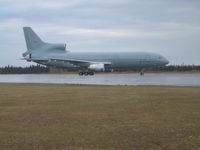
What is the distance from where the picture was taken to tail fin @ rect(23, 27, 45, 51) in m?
70.2

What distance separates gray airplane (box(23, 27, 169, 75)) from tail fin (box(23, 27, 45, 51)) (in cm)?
210

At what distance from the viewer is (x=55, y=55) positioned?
65.9 meters

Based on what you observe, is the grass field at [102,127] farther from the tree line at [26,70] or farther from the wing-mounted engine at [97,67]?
the tree line at [26,70]

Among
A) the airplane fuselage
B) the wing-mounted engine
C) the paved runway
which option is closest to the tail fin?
the airplane fuselage

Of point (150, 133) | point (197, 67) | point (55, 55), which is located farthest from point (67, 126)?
point (197, 67)

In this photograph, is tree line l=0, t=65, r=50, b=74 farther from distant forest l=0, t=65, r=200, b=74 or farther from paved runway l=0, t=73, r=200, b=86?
paved runway l=0, t=73, r=200, b=86

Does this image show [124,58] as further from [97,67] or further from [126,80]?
[126,80]

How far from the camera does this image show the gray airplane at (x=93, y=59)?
58812 millimetres

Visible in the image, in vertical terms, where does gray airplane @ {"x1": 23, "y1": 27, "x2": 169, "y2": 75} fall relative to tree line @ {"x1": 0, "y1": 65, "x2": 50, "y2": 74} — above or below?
above

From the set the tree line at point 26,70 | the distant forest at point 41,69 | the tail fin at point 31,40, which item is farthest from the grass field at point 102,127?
the tree line at point 26,70


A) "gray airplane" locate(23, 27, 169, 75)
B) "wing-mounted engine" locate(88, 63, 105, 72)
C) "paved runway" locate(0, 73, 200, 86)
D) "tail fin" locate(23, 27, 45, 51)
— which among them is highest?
"tail fin" locate(23, 27, 45, 51)

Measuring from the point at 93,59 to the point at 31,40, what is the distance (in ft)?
50.6

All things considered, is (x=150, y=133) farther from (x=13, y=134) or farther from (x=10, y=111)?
(x=10, y=111)

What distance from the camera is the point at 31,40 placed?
70688 mm
